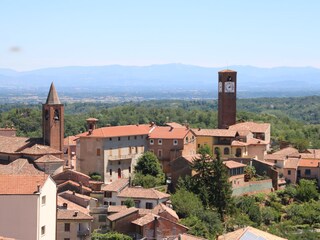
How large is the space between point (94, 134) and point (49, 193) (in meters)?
26.3

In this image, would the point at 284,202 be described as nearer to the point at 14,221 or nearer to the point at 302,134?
the point at 14,221

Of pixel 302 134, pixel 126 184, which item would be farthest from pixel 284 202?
pixel 302 134

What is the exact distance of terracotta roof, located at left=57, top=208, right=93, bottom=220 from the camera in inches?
1382

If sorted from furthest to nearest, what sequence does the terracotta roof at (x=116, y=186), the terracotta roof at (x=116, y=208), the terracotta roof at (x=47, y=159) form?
1. the terracotta roof at (x=47, y=159)
2. the terracotta roof at (x=116, y=186)
3. the terracotta roof at (x=116, y=208)

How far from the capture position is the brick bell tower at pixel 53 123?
157 ft

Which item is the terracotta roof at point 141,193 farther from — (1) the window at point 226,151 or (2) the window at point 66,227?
(1) the window at point 226,151

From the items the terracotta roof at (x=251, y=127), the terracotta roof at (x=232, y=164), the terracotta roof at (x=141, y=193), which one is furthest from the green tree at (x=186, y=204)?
the terracotta roof at (x=251, y=127)

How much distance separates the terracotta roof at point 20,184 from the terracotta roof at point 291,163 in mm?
31534

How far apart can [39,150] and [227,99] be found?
24791 mm

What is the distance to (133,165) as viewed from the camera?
52.2 metres

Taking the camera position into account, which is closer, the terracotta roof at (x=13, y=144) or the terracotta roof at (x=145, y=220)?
the terracotta roof at (x=145, y=220)

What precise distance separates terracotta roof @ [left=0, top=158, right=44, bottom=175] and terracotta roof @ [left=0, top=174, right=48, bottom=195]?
16.5 m

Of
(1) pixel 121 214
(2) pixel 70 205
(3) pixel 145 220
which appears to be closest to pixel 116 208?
(1) pixel 121 214

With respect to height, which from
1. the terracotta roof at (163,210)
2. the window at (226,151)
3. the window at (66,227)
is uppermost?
the window at (226,151)
